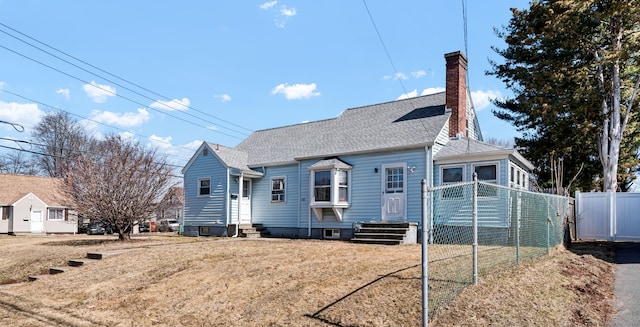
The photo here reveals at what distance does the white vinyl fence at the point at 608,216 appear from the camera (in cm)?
1557

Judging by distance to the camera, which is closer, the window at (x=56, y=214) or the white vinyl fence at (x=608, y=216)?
the white vinyl fence at (x=608, y=216)

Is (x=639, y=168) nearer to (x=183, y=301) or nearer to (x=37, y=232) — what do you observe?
(x=183, y=301)

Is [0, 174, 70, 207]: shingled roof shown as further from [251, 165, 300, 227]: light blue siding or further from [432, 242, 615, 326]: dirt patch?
[432, 242, 615, 326]: dirt patch

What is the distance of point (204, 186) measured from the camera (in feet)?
69.0

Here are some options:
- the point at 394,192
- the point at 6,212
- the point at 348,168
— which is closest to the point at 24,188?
the point at 6,212

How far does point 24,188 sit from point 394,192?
32.9 m

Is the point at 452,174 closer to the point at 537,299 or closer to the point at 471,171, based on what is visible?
the point at 471,171

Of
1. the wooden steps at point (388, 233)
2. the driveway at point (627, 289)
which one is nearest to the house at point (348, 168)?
the wooden steps at point (388, 233)

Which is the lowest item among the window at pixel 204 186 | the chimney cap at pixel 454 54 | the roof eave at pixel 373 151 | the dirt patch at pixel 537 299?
the dirt patch at pixel 537 299

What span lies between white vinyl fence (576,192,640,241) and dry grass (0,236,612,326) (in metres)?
6.21

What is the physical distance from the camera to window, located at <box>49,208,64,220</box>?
3597cm

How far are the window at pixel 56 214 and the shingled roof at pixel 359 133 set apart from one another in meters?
22.4

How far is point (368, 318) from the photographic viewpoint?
233 inches

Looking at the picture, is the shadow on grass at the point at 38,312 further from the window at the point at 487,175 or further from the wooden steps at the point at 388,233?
the window at the point at 487,175
